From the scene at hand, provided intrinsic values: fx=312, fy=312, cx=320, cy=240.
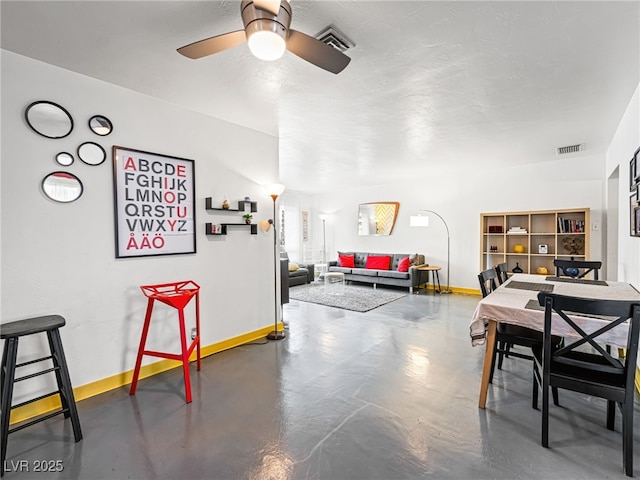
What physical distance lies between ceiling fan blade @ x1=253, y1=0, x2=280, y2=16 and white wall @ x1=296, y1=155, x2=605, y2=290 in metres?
5.30

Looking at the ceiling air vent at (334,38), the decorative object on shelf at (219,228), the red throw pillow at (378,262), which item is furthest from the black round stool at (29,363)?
the red throw pillow at (378,262)

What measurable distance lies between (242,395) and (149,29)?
2570 mm

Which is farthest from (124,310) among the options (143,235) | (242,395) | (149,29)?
(149,29)

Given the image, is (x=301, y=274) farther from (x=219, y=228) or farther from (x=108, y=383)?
(x=108, y=383)

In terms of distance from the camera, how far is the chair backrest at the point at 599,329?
158cm

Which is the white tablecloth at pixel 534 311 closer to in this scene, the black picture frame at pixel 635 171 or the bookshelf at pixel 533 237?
the black picture frame at pixel 635 171

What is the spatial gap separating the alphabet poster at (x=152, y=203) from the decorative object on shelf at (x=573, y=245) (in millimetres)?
5787

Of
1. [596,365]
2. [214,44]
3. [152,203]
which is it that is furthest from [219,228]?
[596,365]

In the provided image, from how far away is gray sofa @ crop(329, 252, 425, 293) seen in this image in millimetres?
6402

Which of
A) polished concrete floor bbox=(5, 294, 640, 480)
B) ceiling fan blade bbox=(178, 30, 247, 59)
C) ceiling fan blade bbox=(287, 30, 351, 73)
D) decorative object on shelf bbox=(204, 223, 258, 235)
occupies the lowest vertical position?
polished concrete floor bbox=(5, 294, 640, 480)

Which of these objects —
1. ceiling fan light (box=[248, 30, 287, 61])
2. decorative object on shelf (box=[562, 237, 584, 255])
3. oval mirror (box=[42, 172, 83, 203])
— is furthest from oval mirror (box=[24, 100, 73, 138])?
decorative object on shelf (box=[562, 237, 584, 255])

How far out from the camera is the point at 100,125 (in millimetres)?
2469

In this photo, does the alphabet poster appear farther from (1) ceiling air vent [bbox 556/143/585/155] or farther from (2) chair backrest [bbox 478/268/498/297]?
(1) ceiling air vent [bbox 556/143/585/155]

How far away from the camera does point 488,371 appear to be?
7.23 ft
